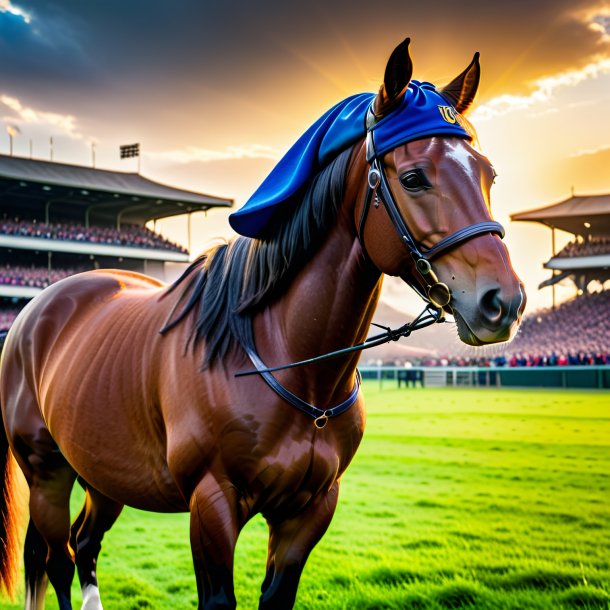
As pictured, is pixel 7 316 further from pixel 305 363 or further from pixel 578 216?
pixel 305 363

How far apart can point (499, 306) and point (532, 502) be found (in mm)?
5343

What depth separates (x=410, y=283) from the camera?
1.96 m

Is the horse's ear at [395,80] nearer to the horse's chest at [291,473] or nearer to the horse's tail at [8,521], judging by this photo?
the horse's chest at [291,473]

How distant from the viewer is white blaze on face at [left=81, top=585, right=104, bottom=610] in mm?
3359

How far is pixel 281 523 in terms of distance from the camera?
2.29m

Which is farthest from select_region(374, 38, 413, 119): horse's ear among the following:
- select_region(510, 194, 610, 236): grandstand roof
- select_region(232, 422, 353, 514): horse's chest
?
select_region(510, 194, 610, 236): grandstand roof

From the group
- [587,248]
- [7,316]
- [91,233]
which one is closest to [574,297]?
[587,248]

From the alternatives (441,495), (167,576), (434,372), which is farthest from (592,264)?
(167,576)

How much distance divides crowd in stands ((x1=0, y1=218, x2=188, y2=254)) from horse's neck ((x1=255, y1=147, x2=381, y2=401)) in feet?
103

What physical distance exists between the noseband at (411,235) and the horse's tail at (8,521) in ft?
9.19

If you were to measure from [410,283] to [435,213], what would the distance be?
240 mm

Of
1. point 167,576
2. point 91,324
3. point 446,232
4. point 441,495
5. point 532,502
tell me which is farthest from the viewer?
point 441,495

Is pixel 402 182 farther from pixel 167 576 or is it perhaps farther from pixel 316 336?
pixel 167 576

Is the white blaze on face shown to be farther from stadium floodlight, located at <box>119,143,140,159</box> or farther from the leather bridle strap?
stadium floodlight, located at <box>119,143,140,159</box>
